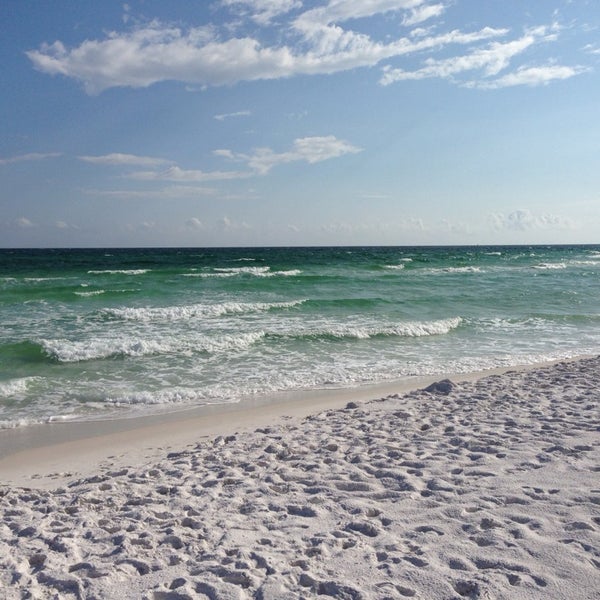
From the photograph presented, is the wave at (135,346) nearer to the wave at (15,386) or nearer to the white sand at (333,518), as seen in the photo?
the wave at (15,386)

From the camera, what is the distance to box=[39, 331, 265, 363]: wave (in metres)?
12.3

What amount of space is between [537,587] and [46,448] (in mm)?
6079

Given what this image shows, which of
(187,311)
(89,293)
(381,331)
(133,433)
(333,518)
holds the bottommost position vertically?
(133,433)

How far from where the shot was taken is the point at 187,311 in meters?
18.9

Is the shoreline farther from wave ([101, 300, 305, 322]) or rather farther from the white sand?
wave ([101, 300, 305, 322])

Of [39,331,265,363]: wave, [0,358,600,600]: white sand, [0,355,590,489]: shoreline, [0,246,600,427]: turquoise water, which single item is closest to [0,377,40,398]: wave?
[0,246,600,427]: turquoise water

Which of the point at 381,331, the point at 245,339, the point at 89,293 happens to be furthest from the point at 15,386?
the point at 89,293

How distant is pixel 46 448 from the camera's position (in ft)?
22.5

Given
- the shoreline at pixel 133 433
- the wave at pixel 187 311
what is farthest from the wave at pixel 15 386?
the wave at pixel 187 311

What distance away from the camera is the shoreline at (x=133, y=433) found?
611 centimetres

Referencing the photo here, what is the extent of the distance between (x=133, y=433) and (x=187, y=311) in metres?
11.7

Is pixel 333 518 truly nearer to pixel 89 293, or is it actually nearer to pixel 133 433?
pixel 133 433

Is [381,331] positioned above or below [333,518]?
below

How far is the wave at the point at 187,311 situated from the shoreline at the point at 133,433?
9735 mm
